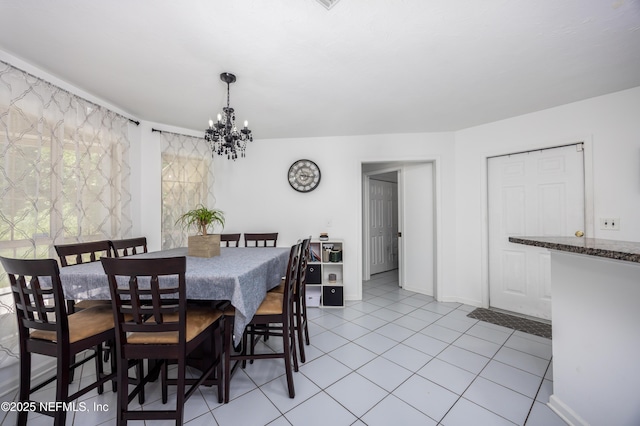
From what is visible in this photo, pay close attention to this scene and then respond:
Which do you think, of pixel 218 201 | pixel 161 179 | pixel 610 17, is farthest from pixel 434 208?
pixel 161 179

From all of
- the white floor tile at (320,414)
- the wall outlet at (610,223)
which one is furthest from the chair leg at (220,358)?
the wall outlet at (610,223)

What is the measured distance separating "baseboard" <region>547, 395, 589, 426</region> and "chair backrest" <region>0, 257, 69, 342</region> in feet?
9.56

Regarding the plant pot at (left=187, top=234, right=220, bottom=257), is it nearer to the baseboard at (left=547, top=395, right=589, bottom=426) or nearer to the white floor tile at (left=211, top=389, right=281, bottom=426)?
the white floor tile at (left=211, top=389, right=281, bottom=426)

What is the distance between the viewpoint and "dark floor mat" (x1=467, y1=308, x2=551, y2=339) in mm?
2555

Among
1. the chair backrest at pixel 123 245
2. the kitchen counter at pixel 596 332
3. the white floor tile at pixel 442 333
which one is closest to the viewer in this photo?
the kitchen counter at pixel 596 332

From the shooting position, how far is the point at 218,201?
3756mm

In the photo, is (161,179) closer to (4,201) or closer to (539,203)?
(4,201)

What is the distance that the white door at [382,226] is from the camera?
4.80m

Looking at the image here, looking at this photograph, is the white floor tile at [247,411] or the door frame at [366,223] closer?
the white floor tile at [247,411]

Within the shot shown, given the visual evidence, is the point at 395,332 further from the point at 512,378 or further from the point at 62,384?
the point at 62,384

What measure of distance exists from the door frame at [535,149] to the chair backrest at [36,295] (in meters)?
4.09

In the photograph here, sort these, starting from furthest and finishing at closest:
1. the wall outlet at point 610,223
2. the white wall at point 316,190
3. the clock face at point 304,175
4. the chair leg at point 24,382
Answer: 1. the clock face at point 304,175
2. the white wall at point 316,190
3. the wall outlet at point 610,223
4. the chair leg at point 24,382

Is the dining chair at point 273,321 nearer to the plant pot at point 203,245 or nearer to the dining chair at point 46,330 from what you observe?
the plant pot at point 203,245

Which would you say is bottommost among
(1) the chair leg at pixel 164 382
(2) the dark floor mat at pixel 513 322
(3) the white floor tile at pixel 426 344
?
(2) the dark floor mat at pixel 513 322
